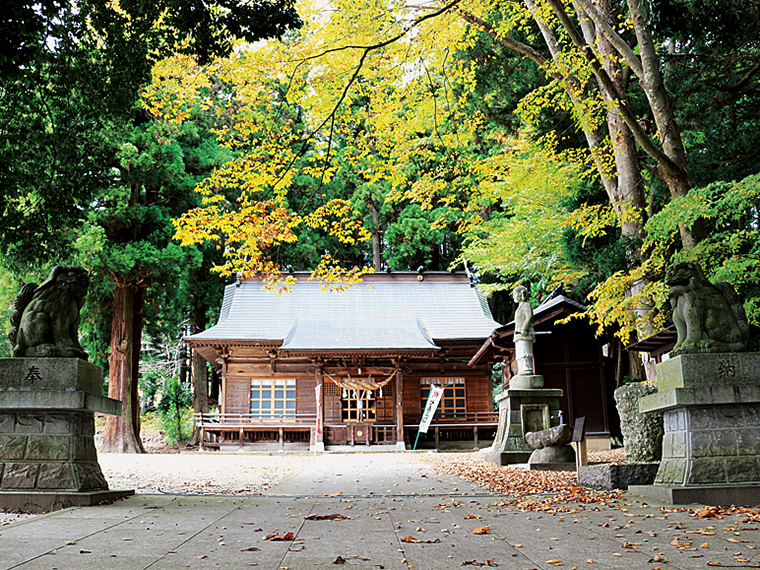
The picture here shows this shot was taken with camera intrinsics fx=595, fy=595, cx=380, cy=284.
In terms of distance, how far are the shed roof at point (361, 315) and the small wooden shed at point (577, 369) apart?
2897 mm

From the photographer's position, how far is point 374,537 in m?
3.78

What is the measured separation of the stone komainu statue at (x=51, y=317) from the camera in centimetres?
536

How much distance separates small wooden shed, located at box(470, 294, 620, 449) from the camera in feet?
55.7

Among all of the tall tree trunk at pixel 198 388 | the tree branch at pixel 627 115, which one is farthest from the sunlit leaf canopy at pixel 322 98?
the tall tree trunk at pixel 198 388

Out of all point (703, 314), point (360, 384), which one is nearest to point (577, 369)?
point (360, 384)

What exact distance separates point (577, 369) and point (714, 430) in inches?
510

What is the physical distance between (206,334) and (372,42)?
481 inches

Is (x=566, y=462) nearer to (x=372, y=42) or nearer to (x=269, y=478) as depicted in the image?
(x=269, y=478)

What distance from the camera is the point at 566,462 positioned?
30.7 feet

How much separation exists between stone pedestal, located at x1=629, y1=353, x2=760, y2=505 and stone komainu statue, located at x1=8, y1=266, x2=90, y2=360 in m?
5.31

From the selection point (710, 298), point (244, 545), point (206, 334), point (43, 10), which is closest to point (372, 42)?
point (43, 10)

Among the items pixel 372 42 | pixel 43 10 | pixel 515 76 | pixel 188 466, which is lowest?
pixel 188 466

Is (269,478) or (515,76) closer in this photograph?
(269,478)

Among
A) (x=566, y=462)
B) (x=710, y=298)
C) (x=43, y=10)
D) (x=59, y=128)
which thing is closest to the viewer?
(x=43, y=10)
